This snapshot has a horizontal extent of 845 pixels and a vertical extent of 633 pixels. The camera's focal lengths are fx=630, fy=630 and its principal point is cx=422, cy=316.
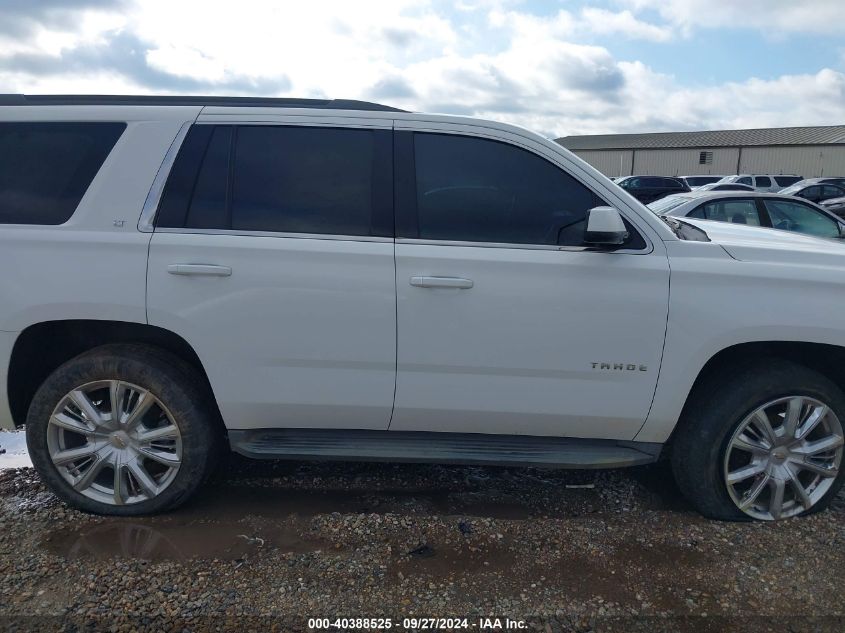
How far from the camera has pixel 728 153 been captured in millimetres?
49781

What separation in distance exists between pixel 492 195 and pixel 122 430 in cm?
218

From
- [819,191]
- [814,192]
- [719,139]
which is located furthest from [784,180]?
[719,139]

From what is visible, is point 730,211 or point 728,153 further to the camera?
point 728,153

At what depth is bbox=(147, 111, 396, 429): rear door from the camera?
2.96 m

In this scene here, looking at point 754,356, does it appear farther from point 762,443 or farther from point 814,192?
point 814,192

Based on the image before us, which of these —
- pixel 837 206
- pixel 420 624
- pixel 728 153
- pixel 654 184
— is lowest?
pixel 420 624

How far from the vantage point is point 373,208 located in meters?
3.07

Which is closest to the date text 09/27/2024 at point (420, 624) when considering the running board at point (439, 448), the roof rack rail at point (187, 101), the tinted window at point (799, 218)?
the running board at point (439, 448)

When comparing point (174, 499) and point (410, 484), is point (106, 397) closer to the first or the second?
point (174, 499)

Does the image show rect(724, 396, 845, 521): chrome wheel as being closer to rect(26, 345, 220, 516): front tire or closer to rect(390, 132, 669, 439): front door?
rect(390, 132, 669, 439): front door

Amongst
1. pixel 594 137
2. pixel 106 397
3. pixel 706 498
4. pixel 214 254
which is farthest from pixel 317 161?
pixel 594 137

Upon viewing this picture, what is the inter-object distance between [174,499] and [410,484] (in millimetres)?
1285

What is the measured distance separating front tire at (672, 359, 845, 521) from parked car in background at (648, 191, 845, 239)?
479 centimetres

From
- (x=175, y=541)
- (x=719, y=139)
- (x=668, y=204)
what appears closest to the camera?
(x=175, y=541)
